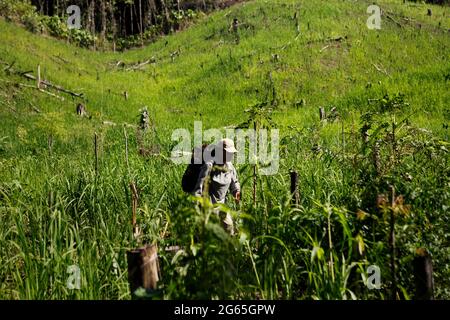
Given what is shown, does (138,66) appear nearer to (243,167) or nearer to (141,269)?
(243,167)

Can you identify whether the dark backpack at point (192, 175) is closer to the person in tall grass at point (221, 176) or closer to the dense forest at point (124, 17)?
the person in tall grass at point (221, 176)

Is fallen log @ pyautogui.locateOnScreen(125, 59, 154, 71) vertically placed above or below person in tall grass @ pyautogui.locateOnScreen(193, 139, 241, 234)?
above

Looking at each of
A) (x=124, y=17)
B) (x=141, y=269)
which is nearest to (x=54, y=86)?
(x=141, y=269)

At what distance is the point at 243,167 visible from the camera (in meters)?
4.25

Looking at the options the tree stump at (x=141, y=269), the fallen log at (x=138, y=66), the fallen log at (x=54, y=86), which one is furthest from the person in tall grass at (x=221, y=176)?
the fallen log at (x=138, y=66)

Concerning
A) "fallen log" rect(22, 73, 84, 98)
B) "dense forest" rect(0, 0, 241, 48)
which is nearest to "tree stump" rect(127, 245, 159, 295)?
"fallen log" rect(22, 73, 84, 98)

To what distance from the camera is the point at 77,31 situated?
28.2 m

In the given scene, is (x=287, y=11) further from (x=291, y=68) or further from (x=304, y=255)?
(x=304, y=255)

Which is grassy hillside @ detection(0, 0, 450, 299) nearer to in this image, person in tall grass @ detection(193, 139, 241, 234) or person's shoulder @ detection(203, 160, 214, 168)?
person in tall grass @ detection(193, 139, 241, 234)

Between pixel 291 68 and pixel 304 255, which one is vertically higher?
pixel 291 68

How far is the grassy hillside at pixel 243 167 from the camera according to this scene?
3.28 metres

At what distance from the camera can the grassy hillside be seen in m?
3.28
